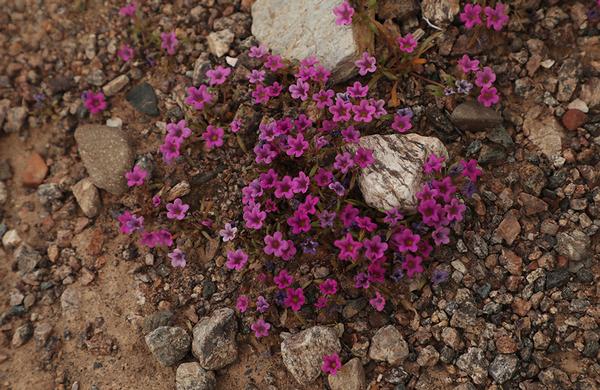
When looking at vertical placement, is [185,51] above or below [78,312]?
above

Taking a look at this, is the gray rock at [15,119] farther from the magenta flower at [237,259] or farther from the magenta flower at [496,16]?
the magenta flower at [496,16]

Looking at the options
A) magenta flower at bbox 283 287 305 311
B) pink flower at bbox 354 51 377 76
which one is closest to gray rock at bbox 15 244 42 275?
magenta flower at bbox 283 287 305 311

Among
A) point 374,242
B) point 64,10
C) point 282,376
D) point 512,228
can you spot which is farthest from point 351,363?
point 64,10

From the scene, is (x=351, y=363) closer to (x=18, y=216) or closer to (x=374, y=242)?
(x=374, y=242)

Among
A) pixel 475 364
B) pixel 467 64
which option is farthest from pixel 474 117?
pixel 475 364

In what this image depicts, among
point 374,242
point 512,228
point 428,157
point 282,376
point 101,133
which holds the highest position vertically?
point 101,133

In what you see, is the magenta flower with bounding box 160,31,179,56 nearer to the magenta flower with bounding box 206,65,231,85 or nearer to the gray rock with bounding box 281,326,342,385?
the magenta flower with bounding box 206,65,231,85

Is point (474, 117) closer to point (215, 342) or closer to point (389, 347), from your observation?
point (389, 347)

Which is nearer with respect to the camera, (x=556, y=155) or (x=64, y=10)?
(x=556, y=155)
